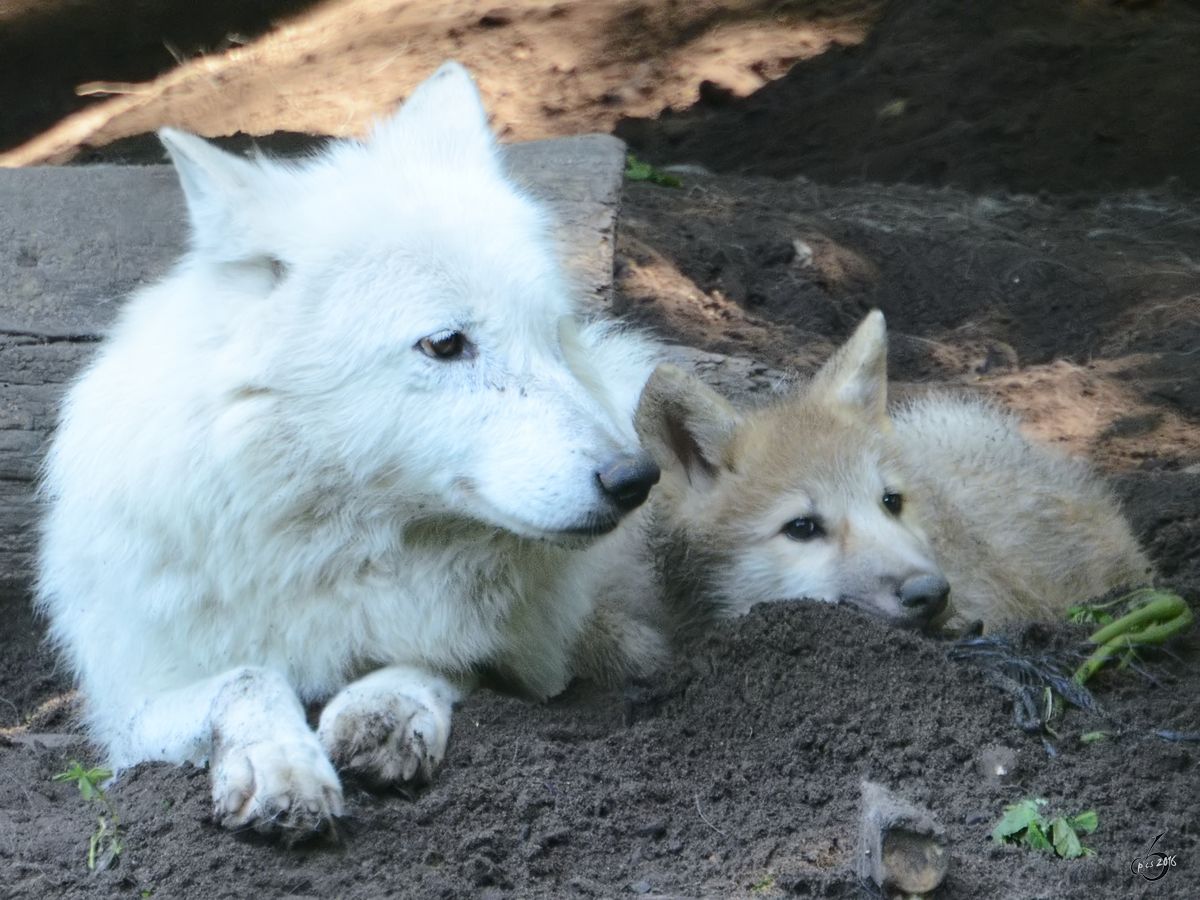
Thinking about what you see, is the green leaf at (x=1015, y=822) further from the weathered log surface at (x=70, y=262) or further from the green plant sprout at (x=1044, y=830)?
the weathered log surface at (x=70, y=262)

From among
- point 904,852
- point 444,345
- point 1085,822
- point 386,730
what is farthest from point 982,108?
point 904,852

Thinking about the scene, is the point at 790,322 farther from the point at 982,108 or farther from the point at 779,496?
the point at 982,108

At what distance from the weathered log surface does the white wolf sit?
3.96ft

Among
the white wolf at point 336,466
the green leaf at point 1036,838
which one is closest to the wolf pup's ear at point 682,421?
the white wolf at point 336,466

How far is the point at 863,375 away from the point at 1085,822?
200 cm

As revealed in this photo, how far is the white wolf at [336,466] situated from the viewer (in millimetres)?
3145

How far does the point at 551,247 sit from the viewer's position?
3.79m

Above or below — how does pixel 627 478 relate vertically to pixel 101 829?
above

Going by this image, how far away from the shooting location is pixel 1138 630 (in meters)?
3.53

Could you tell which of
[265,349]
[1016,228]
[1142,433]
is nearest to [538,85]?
[1016,228]

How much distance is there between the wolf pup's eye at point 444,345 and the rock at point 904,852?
152 centimetres

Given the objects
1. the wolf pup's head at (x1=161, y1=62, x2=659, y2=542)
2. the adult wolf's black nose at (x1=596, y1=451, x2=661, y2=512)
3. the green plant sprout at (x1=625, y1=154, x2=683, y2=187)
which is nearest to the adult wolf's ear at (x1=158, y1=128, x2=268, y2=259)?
the wolf pup's head at (x1=161, y1=62, x2=659, y2=542)

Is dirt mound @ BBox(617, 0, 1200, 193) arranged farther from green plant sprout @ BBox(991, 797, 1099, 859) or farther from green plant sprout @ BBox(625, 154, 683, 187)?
green plant sprout @ BBox(991, 797, 1099, 859)

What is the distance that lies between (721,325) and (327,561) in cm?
363
